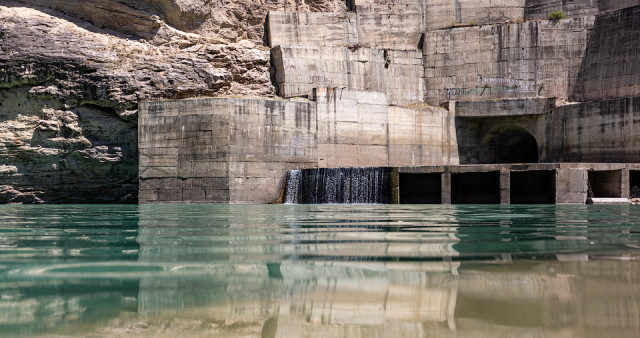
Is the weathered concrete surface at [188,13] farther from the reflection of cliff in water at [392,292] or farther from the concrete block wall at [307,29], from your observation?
the reflection of cliff in water at [392,292]

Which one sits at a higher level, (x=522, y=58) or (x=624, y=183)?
(x=522, y=58)

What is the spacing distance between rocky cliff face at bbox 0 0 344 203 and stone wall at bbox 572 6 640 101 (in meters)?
13.2

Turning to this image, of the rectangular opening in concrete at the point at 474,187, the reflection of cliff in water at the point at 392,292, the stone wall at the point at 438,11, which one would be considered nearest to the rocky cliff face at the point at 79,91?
the stone wall at the point at 438,11

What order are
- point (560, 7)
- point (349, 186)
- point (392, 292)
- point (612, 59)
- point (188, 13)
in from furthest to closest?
1. point (560, 7)
2. point (188, 13)
3. point (612, 59)
4. point (349, 186)
5. point (392, 292)

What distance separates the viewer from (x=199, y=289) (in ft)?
9.26

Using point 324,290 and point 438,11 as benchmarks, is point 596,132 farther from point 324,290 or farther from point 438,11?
point 324,290

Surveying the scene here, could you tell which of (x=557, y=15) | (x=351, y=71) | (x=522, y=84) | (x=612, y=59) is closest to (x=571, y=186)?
(x=522, y=84)

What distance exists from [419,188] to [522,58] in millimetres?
9234

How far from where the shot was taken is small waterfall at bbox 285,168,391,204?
66.9 feet

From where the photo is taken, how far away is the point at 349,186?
20.6 metres

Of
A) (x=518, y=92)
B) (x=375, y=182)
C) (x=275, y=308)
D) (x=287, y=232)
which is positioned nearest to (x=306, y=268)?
(x=275, y=308)

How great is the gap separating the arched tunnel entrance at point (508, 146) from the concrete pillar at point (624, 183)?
751 cm

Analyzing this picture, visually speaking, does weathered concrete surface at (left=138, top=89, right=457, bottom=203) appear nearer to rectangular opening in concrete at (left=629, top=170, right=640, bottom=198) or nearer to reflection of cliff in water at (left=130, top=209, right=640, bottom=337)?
rectangular opening in concrete at (left=629, top=170, right=640, bottom=198)

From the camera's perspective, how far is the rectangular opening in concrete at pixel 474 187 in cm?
2039
